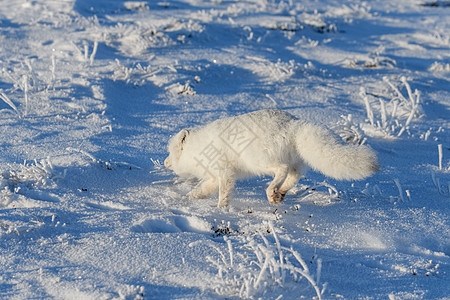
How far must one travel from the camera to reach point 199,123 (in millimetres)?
5570

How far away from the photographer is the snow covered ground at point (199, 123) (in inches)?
105

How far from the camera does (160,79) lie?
655cm

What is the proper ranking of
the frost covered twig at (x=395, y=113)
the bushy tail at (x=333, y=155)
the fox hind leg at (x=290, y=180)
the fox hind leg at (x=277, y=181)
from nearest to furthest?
the bushy tail at (x=333, y=155), the fox hind leg at (x=277, y=181), the fox hind leg at (x=290, y=180), the frost covered twig at (x=395, y=113)

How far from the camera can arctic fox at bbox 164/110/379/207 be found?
130 inches

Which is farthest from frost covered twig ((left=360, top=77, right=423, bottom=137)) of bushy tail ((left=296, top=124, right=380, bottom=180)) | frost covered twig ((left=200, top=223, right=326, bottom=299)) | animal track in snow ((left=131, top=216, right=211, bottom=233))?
frost covered twig ((left=200, top=223, right=326, bottom=299))

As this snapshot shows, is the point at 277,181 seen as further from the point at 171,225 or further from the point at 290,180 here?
the point at 171,225

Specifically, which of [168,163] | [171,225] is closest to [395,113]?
[168,163]

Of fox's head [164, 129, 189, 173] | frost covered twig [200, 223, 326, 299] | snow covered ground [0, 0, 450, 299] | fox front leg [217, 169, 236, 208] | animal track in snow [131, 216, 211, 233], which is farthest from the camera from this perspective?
fox's head [164, 129, 189, 173]

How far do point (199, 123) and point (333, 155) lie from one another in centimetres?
256

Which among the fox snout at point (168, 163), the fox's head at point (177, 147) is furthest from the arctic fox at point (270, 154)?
the fox snout at point (168, 163)

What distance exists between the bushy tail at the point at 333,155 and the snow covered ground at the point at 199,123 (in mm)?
460

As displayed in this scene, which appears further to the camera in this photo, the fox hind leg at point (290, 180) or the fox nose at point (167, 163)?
the fox nose at point (167, 163)

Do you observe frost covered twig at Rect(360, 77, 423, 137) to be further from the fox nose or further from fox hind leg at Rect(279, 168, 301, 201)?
the fox nose

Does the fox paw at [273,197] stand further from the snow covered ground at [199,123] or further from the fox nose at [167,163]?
the fox nose at [167,163]
